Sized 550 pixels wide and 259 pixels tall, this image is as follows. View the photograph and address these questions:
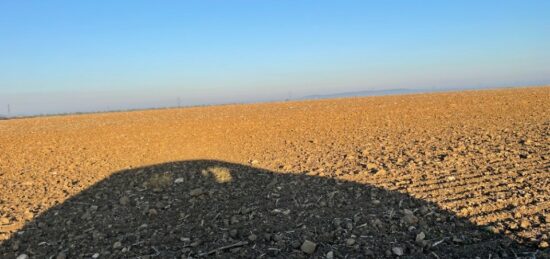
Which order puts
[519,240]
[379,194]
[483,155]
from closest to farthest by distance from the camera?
[519,240]
[379,194]
[483,155]

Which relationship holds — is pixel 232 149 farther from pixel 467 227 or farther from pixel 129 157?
pixel 467 227

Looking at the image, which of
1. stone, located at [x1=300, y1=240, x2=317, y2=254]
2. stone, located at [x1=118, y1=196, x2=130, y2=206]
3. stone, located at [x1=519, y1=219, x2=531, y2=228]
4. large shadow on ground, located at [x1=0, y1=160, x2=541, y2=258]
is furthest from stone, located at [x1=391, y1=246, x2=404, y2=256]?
stone, located at [x1=118, y1=196, x2=130, y2=206]

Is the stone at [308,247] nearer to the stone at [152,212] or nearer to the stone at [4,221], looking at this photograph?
the stone at [152,212]

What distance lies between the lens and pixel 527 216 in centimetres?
488

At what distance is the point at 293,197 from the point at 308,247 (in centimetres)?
182

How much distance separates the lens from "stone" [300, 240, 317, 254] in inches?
184

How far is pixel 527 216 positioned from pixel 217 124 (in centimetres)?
1275

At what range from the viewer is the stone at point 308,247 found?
467 centimetres

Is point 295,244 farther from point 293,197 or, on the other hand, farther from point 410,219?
point 293,197

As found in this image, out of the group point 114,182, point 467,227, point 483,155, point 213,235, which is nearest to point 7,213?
point 114,182

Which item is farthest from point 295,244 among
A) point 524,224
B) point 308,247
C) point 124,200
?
point 124,200

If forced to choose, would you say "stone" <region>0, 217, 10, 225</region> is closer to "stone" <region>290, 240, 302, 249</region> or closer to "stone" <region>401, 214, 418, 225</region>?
"stone" <region>290, 240, 302, 249</region>

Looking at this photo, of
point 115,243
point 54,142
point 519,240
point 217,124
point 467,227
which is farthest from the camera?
point 217,124

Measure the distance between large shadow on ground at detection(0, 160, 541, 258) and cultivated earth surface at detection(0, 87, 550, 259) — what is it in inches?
0.8
